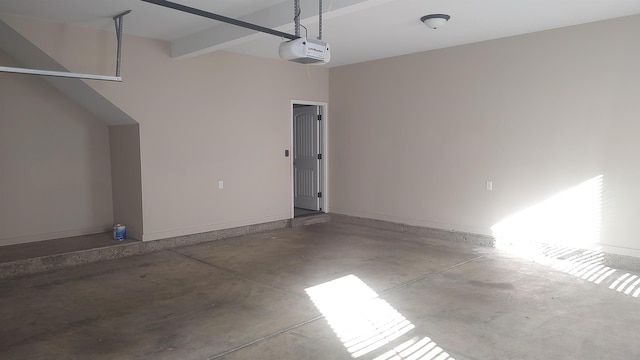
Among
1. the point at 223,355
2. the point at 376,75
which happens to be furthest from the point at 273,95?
the point at 223,355

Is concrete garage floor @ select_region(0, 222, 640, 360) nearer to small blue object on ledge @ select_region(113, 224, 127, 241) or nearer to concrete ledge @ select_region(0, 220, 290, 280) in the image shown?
concrete ledge @ select_region(0, 220, 290, 280)

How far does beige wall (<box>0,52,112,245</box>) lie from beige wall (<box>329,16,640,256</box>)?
3661mm

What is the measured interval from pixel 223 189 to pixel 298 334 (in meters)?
3.41

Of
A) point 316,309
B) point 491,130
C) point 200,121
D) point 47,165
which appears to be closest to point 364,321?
point 316,309

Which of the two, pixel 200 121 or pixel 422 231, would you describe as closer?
pixel 200 121

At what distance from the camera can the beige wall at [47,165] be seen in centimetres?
498

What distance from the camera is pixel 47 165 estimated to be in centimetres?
526

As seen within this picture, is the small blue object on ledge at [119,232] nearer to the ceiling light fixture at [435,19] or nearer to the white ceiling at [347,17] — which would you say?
the white ceiling at [347,17]

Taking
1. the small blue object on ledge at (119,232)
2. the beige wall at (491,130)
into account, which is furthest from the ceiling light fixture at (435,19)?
the small blue object on ledge at (119,232)

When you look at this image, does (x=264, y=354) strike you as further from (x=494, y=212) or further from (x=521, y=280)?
(x=494, y=212)

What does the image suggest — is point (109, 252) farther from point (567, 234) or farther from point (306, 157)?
point (567, 234)

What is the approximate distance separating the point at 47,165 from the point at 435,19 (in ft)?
16.0

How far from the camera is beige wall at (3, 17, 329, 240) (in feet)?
16.2

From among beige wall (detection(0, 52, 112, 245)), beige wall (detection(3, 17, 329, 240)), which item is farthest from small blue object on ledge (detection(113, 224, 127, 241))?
beige wall (detection(0, 52, 112, 245))
